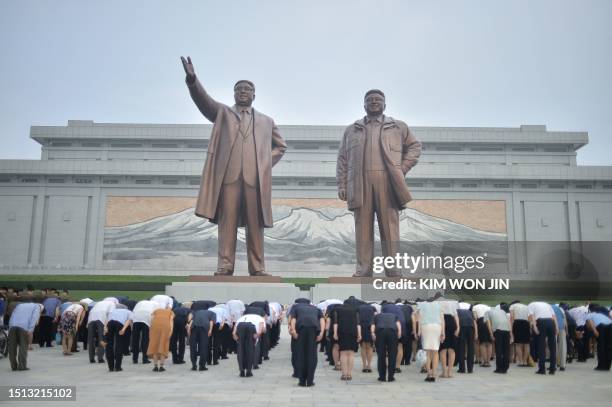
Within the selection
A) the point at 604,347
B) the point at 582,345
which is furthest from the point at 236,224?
the point at 604,347

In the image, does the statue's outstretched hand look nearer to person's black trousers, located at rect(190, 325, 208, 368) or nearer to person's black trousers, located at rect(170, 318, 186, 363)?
person's black trousers, located at rect(170, 318, 186, 363)

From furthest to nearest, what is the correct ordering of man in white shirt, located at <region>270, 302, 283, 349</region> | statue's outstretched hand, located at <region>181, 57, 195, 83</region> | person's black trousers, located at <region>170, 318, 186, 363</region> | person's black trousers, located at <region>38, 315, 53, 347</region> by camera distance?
person's black trousers, located at <region>38, 315, 53, 347</region> < statue's outstretched hand, located at <region>181, 57, 195, 83</region> < man in white shirt, located at <region>270, 302, 283, 349</region> < person's black trousers, located at <region>170, 318, 186, 363</region>

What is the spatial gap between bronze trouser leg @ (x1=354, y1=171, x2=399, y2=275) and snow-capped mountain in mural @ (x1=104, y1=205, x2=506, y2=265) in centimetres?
1853

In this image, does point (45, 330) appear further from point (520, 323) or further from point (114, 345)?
point (520, 323)

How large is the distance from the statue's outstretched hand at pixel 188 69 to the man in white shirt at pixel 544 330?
23.1 ft

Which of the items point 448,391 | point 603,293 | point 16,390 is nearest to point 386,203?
point 448,391

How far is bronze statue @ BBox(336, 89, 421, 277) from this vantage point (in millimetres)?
11492

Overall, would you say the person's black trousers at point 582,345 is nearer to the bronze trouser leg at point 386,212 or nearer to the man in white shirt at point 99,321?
the bronze trouser leg at point 386,212

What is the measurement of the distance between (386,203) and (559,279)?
21.5 metres

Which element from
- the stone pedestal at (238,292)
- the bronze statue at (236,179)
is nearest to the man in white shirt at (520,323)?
the stone pedestal at (238,292)

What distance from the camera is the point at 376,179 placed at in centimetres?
1159

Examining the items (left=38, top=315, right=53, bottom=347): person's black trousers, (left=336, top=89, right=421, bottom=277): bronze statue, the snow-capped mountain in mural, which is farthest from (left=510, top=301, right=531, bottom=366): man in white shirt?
the snow-capped mountain in mural

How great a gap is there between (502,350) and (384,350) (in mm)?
2032

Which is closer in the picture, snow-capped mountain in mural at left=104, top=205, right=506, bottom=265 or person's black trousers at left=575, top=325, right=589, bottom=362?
person's black trousers at left=575, top=325, right=589, bottom=362
